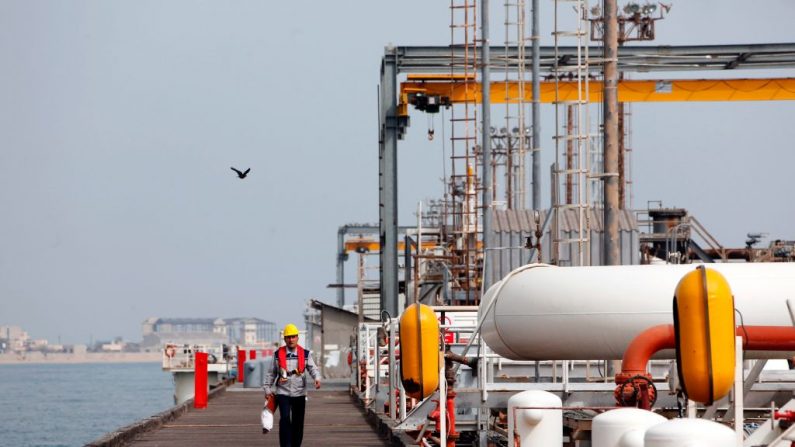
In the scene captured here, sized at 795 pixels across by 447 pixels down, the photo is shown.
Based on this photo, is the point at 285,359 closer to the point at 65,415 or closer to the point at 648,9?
the point at 648,9

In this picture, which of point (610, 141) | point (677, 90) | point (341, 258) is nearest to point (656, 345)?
point (610, 141)

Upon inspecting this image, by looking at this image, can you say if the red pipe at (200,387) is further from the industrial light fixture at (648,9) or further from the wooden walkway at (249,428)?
the industrial light fixture at (648,9)

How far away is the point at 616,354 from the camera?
61.5ft

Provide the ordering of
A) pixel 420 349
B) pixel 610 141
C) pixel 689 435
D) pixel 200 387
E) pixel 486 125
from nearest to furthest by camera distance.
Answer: pixel 689 435 → pixel 420 349 → pixel 610 141 → pixel 200 387 → pixel 486 125

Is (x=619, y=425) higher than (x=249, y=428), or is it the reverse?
(x=619, y=425)

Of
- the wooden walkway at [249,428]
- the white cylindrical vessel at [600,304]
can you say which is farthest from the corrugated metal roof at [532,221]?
the white cylindrical vessel at [600,304]

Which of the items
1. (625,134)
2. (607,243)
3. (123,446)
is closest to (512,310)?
(607,243)

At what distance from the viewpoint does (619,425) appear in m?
12.0

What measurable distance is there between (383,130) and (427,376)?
2939 centimetres

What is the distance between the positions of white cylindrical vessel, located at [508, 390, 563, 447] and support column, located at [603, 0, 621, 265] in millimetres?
7242

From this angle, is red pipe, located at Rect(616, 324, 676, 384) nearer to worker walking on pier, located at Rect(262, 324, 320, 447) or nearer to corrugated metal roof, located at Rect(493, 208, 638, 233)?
worker walking on pier, located at Rect(262, 324, 320, 447)

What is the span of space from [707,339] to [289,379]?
788cm

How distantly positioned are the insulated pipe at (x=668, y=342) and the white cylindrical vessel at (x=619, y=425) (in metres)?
2.41

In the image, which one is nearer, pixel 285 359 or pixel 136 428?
pixel 285 359
